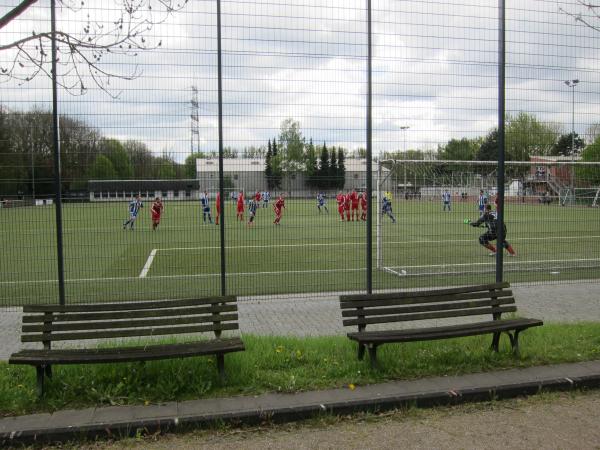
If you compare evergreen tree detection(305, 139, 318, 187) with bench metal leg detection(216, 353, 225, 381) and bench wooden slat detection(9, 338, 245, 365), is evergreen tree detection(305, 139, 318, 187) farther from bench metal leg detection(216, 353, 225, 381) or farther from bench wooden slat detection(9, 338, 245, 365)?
bench metal leg detection(216, 353, 225, 381)

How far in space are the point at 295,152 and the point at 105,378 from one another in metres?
3.80

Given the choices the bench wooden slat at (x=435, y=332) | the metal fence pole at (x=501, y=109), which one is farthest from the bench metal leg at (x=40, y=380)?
the metal fence pole at (x=501, y=109)

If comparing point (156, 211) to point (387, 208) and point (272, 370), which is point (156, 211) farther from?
point (387, 208)

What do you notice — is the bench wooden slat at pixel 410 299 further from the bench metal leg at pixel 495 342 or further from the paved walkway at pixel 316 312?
the paved walkway at pixel 316 312

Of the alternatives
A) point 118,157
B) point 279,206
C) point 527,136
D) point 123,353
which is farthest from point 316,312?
point 527,136

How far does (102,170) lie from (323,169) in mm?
2873

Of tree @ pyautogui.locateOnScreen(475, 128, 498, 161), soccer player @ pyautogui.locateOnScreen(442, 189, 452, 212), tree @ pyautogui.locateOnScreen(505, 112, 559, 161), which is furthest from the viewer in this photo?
soccer player @ pyautogui.locateOnScreen(442, 189, 452, 212)

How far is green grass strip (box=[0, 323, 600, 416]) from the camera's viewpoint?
483cm

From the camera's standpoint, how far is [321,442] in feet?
13.8

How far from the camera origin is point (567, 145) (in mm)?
9367

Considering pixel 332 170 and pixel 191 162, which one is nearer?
pixel 191 162

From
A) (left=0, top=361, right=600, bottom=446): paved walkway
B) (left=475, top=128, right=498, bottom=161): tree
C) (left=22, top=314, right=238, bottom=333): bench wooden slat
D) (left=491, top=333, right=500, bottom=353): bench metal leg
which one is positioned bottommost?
(left=0, top=361, right=600, bottom=446): paved walkway

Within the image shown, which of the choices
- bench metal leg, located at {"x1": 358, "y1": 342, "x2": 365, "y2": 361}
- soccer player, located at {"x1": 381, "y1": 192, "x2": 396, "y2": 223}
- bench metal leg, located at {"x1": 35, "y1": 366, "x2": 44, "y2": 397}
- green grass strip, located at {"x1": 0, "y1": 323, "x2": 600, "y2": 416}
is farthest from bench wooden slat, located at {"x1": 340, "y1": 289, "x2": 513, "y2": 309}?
soccer player, located at {"x1": 381, "y1": 192, "x2": 396, "y2": 223}

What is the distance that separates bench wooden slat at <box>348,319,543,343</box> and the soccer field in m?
2.83
